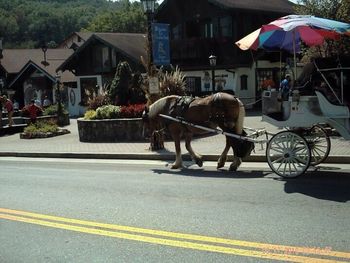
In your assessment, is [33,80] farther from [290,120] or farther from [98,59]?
[290,120]

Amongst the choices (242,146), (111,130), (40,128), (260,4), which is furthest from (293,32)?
(260,4)

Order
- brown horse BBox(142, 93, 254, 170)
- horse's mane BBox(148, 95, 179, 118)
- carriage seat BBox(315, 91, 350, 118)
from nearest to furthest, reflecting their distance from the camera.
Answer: carriage seat BBox(315, 91, 350, 118)
brown horse BBox(142, 93, 254, 170)
horse's mane BBox(148, 95, 179, 118)

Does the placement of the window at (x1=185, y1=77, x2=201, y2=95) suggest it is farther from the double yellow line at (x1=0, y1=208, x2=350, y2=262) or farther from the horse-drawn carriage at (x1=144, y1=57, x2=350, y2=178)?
the double yellow line at (x1=0, y1=208, x2=350, y2=262)

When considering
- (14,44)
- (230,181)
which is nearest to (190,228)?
(230,181)

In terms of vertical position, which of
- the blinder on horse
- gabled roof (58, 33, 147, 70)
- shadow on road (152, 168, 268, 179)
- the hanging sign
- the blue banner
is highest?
gabled roof (58, 33, 147, 70)

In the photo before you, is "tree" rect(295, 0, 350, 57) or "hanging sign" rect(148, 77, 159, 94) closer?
"hanging sign" rect(148, 77, 159, 94)

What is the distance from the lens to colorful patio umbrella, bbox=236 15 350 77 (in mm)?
9977

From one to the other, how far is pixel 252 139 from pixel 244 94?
22084 mm

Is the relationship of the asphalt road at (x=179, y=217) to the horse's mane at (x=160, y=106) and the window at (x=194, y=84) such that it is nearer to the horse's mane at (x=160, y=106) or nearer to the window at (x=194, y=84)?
the horse's mane at (x=160, y=106)

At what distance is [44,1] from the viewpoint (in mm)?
151875

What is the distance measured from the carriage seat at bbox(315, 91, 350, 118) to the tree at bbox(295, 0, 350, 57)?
5704 millimetres

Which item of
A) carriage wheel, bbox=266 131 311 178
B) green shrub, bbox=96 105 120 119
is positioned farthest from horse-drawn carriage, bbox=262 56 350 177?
green shrub, bbox=96 105 120 119

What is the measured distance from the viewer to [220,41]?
3284 centimetres

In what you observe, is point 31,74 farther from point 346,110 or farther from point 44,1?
point 44,1
